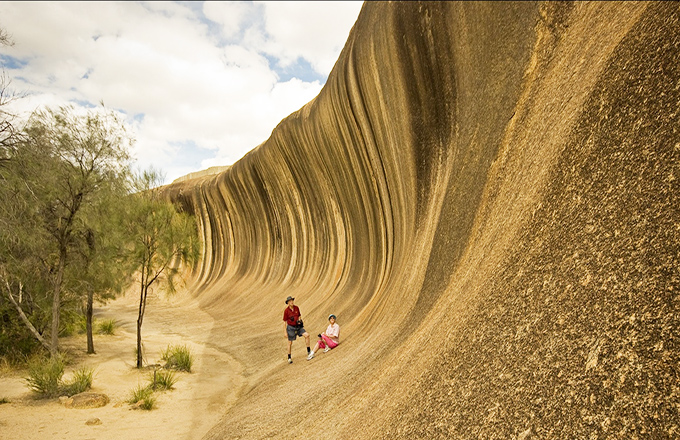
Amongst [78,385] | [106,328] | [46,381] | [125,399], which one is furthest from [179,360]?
[106,328]

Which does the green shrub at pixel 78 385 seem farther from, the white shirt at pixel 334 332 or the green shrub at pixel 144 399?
the white shirt at pixel 334 332

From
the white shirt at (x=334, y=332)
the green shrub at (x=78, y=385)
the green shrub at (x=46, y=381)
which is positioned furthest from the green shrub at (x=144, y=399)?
the white shirt at (x=334, y=332)

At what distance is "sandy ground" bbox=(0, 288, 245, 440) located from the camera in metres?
6.27

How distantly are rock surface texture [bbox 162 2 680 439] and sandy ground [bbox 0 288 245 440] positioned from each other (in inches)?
28.5

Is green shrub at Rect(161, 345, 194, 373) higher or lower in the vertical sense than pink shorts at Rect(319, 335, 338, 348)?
lower

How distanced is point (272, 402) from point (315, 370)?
3.26ft

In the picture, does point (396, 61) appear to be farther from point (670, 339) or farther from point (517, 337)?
point (670, 339)

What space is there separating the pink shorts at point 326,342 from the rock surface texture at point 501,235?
0.34 m

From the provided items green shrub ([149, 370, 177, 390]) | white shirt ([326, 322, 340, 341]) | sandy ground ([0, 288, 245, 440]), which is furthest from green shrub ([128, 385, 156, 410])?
white shirt ([326, 322, 340, 341])

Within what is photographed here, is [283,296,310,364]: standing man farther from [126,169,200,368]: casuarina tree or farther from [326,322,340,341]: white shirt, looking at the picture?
[126,169,200,368]: casuarina tree

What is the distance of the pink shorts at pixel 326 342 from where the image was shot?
7.94 metres

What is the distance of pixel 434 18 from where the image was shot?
705 cm

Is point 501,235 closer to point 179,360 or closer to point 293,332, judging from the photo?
point 293,332

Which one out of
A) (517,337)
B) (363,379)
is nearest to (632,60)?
(517,337)
